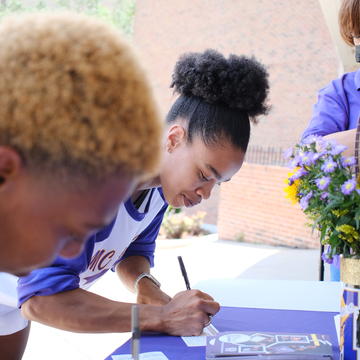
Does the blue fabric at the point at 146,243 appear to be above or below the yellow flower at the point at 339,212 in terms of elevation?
below

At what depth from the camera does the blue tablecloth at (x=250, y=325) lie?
60.4 inches

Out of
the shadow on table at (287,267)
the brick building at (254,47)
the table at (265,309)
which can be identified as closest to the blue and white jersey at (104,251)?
the table at (265,309)

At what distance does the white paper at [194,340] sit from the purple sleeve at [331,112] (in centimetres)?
94

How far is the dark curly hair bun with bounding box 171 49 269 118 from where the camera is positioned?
6.08 ft

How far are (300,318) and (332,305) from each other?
22cm

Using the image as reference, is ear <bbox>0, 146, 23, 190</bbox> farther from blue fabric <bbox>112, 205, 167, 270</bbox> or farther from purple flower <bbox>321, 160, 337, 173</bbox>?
blue fabric <bbox>112, 205, 167, 270</bbox>

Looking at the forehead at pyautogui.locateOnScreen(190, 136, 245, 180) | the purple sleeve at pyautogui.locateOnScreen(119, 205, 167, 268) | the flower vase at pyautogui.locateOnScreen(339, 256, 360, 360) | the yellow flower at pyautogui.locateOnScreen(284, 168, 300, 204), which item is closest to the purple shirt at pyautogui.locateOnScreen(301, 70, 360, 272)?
the forehead at pyautogui.locateOnScreen(190, 136, 245, 180)

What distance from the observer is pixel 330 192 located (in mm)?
1342

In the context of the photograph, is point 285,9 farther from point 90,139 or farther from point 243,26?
point 90,139

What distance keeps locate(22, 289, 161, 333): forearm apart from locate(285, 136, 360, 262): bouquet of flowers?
553mm

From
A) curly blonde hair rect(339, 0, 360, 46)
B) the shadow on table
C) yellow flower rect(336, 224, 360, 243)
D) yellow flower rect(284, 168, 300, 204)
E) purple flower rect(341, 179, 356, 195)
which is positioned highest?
curly blonde hair rect(339, 0, 360, 46)

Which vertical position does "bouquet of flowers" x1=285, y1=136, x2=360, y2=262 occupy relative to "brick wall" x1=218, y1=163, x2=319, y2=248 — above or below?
above

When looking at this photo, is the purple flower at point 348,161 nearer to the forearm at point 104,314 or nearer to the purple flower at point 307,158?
the purple flower at point 307,158

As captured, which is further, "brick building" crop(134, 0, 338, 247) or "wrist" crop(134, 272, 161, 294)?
"brick building" crop(134, 0, 338, 247)
